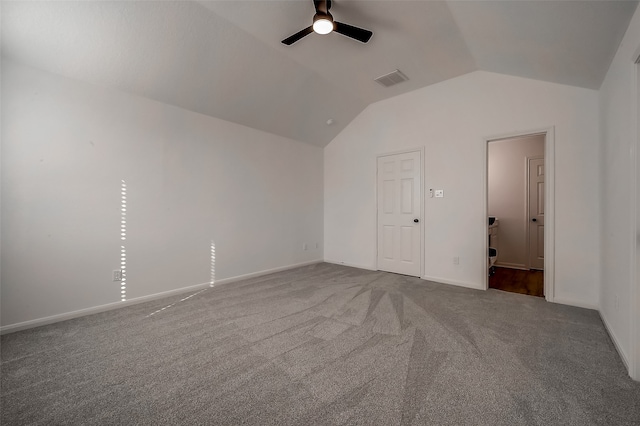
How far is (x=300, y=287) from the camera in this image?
3828 millimetres

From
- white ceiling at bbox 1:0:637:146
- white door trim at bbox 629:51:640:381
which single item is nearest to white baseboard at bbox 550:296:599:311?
white door trim at bbox 629:51:640:381

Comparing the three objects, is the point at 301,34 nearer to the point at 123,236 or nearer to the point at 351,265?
the point at 123,236

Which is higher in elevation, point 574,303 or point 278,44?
point 278,44

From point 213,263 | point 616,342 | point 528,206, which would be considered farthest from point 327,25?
point 528,206

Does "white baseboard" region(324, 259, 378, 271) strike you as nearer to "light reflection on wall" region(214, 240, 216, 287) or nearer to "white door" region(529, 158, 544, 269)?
"light reflection on wall" region(214, 240, 216, 287)

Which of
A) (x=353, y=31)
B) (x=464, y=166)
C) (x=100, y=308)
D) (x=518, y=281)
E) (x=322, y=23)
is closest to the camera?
(x=322, y=23)

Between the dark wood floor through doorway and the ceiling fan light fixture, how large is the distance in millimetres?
4041

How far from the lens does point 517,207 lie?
5215 mm

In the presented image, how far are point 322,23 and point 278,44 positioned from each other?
3.07ft

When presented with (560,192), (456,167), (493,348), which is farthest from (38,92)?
(560,192)

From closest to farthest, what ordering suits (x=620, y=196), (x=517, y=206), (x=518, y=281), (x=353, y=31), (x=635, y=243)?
(x=635, y=243) < (x=620, y=196) < (x=353, y=31) < (x=518, y=281) < (x=517, y=206)

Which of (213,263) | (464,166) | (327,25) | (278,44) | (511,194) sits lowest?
(213,263)

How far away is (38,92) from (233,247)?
108 inches

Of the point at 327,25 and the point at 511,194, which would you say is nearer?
the point at 327,25
